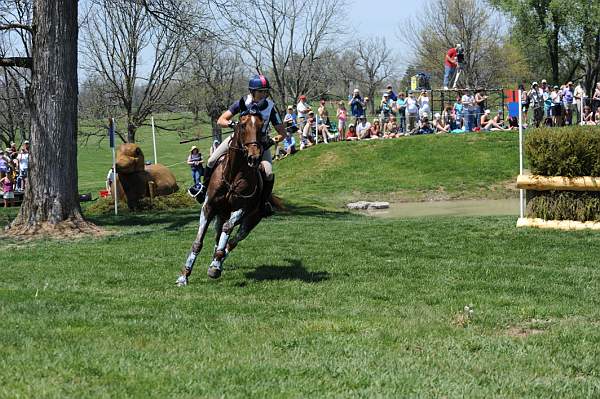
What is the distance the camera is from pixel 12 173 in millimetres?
32156

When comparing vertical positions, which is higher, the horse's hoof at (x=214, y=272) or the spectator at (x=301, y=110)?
the spectator at (x=301, y=110)

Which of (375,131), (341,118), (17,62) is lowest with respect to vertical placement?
(375,131)

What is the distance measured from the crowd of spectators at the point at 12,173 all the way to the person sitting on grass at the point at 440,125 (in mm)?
16244

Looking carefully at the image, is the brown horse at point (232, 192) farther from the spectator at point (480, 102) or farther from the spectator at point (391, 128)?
the spectator at point (391, 128)

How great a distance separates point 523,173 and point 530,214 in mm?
918

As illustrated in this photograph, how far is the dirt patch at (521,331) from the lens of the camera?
704 cm

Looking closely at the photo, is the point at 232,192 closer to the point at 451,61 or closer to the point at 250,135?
the point at 250,135

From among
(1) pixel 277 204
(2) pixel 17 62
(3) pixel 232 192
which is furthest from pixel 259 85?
(1) pixel 277 204

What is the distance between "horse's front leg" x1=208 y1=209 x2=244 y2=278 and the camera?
9.91m

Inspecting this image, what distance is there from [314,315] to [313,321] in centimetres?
33

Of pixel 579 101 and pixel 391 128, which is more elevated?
pixel 579 101

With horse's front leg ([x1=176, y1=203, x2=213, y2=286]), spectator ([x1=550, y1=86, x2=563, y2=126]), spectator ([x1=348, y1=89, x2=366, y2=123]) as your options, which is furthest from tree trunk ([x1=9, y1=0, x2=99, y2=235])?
spectator ([x1=550, y1=86, x2=563, y2=126])

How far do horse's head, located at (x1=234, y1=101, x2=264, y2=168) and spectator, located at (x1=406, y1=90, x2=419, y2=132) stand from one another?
2378 centimetres

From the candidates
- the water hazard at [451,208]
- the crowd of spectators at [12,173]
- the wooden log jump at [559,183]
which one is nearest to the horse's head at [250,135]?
the wooden log jump at [559,183]
